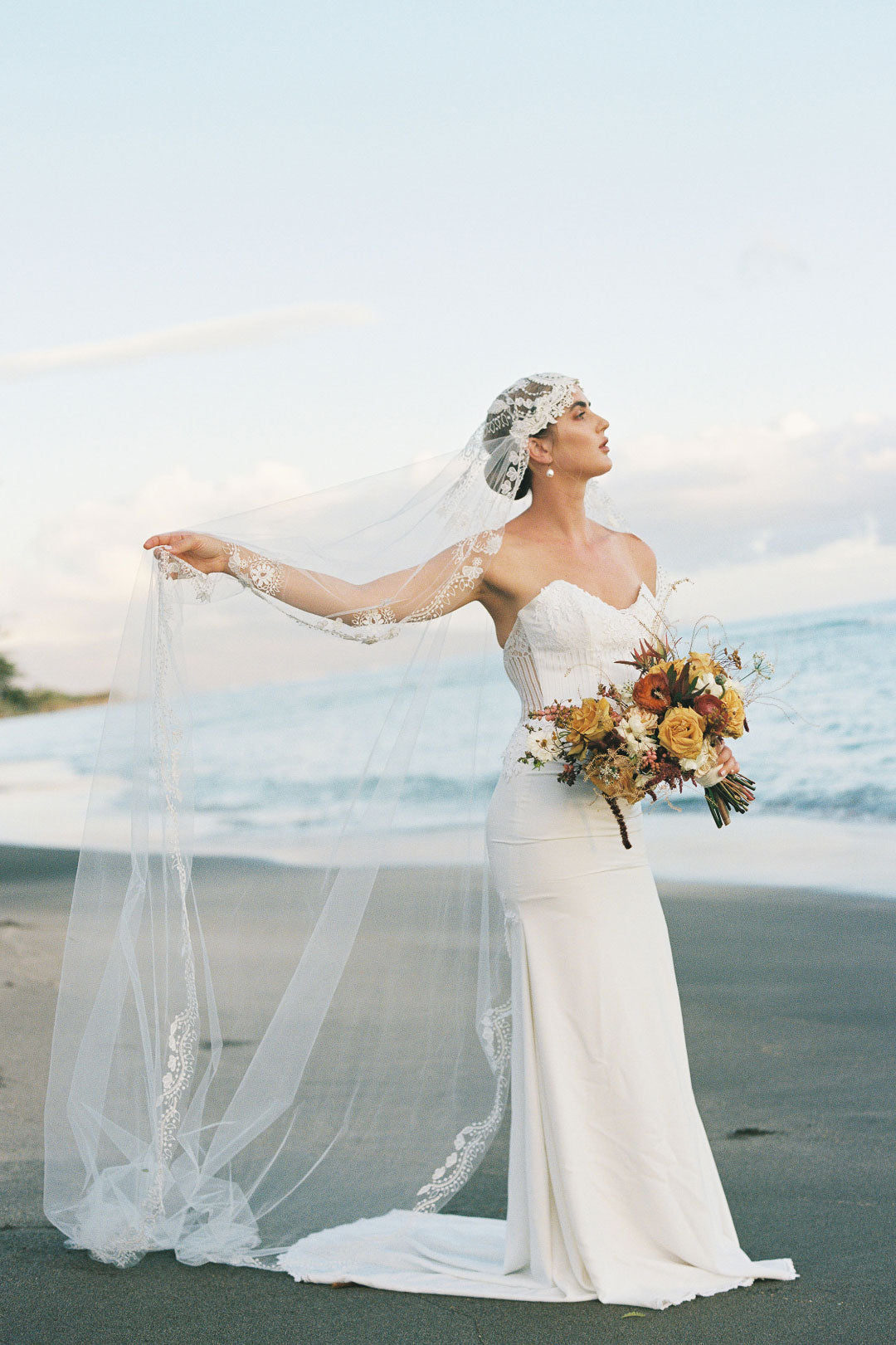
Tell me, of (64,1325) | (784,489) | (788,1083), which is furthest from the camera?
(784,489)

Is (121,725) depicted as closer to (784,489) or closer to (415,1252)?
(415,1252)

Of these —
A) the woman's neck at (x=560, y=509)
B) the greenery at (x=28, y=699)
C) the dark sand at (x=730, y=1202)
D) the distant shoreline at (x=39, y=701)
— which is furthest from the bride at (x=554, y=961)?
the distant shoreline at (x=39, y=701)

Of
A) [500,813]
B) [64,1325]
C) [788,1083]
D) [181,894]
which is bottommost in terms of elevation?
[64,1325]

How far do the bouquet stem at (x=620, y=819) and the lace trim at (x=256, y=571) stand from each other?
1171mm

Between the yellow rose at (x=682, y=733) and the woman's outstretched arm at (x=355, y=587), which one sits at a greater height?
the woman's outstretched arm at (x=355, y=587)

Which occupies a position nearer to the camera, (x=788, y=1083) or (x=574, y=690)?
(x=574, y=690)

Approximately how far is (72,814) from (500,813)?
12808mm

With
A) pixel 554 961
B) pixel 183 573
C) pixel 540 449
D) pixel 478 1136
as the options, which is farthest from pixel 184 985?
pixel 540 449

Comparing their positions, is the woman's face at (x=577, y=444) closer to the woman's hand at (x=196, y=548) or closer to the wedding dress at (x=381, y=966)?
the wedding dress at (x=381, y=966)

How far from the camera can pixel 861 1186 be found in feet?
13.1

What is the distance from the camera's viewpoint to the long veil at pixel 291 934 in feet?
12.4

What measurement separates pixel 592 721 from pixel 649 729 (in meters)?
0.15

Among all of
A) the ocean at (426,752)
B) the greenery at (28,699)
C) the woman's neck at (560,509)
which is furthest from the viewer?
the greenery at (28,699)

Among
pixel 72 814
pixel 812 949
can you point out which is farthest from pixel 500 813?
pixel 72 814
